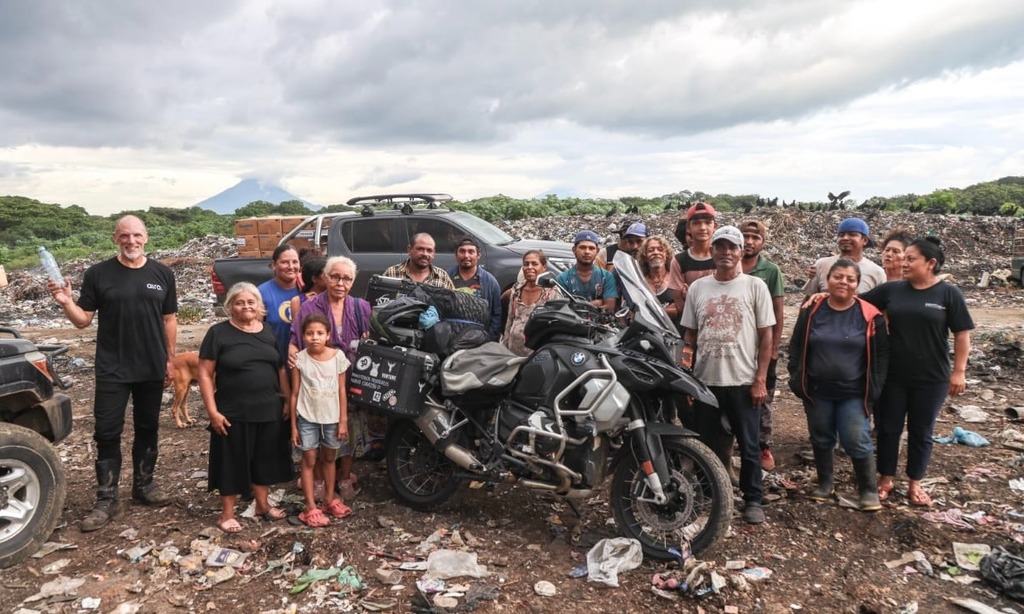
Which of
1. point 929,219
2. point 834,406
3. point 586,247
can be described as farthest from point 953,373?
point 929,219

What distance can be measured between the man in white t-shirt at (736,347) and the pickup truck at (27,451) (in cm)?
391

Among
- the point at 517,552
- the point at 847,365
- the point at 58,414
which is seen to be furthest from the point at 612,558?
the point at 58,414

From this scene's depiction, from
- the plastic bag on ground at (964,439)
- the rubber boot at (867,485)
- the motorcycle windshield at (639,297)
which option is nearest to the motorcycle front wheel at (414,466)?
→ the motorcycle windshield at (639,297)

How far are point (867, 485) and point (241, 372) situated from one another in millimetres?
4014

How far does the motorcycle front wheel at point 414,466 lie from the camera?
170 inches

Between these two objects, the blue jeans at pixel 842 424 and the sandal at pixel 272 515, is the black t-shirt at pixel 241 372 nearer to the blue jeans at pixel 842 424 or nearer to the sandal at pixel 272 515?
the sandal at pixel 272 515

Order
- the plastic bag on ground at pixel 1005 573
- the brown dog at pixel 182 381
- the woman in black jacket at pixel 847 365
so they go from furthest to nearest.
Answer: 1. the brown dog at pixel 182 381
2. the woman in black jacket at pixel 847 365
3. the plastic bag on ground at pixel 1005 573

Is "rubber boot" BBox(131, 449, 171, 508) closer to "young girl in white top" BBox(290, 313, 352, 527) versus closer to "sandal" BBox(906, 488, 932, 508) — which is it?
"young girl in white top" BBox(290, 313, 352, 527)

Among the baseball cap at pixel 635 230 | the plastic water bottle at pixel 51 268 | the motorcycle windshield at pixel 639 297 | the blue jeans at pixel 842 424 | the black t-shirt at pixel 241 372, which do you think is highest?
the baseball cap at pixel 635 230

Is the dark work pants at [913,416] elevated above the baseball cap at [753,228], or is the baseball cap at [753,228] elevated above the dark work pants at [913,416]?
the baseball cap at [753,228]

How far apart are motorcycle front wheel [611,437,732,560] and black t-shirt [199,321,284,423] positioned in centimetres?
220

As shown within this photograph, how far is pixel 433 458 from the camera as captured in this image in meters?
4.37

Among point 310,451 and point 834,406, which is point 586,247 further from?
point 310,451

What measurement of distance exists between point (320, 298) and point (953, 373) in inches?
163
